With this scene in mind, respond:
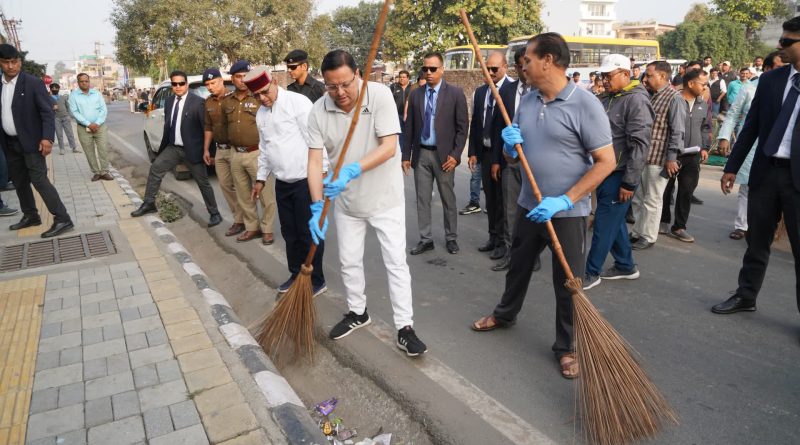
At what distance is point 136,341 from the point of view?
3.39m

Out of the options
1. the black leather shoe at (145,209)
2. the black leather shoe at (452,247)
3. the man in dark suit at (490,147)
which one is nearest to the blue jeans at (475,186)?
the man in dark suit at (490,147)

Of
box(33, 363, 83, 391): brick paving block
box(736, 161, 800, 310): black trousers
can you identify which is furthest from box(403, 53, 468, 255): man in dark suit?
box(33, 363, 83, 391): brick paving block

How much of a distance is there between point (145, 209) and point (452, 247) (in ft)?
14.1

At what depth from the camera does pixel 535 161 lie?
3.03m

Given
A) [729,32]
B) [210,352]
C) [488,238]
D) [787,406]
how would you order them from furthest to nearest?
[729,32] < [488,238] < [210,352] < [787,406]

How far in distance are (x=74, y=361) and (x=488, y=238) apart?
13.5ft

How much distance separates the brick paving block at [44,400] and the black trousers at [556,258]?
2.72 meters

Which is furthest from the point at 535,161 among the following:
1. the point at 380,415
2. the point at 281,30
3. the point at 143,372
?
the point at 281,30

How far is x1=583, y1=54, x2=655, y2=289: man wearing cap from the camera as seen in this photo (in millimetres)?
4184

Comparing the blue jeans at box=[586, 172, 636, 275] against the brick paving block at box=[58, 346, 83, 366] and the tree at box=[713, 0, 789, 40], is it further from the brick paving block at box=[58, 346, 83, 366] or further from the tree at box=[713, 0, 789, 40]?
the tree at box=[713, 0, 789, 40]

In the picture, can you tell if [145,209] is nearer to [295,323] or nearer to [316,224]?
[295,323]

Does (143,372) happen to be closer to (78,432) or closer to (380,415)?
(78,432)

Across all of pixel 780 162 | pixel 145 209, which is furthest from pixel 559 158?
pixel 145 209

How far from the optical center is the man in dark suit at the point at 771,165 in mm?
3246
